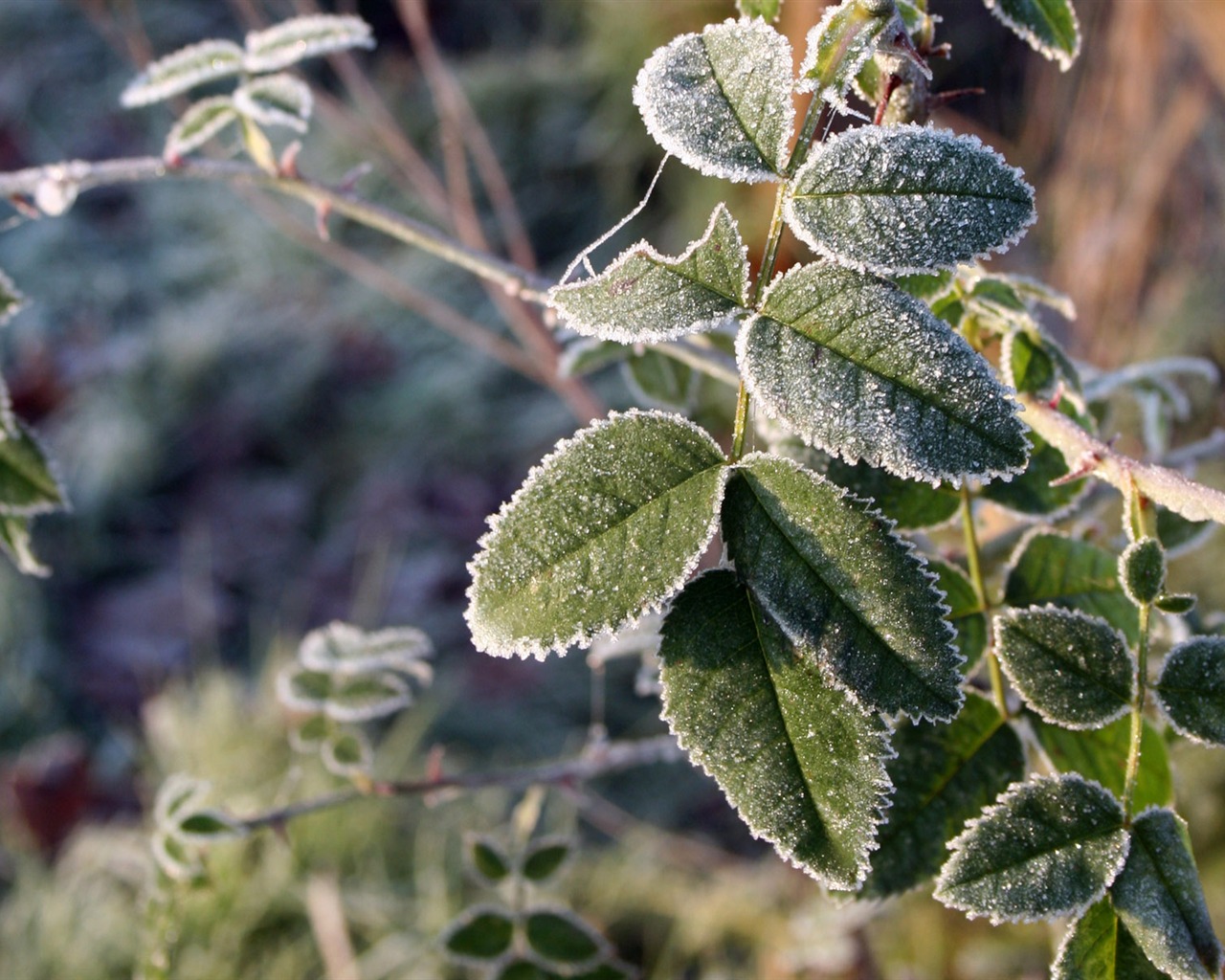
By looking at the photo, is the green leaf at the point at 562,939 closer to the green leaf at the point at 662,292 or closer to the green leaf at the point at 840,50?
the green leaf at the point at 662,292

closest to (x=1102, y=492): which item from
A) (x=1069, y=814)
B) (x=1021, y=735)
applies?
(x=1021, y=735)

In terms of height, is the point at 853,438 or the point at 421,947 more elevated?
the point at 853,438

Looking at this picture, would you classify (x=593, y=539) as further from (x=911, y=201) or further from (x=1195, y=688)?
(x=1195, y=688)

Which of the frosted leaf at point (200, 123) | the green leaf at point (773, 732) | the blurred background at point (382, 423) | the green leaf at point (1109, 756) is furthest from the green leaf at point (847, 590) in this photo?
the blurred background at point (382, 423)

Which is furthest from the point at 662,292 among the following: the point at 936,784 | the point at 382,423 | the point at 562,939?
the point at 382,423

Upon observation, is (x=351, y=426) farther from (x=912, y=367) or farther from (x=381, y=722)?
(x=912, y=367)

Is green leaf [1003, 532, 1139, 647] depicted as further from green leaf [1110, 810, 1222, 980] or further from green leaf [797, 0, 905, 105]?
green leaf [797, 0, 905, 105]
